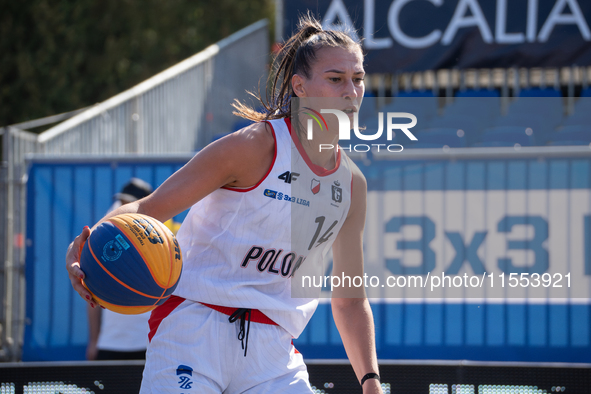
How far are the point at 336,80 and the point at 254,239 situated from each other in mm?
704

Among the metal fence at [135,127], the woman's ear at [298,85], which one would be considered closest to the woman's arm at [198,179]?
the woman's ear at [298,85]

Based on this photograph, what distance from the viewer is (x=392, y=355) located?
18.7ft

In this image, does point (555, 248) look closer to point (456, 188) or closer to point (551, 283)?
point (551, 283)

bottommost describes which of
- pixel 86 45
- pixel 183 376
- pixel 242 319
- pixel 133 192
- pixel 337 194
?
pixel 183 376

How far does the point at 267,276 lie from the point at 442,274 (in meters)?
3.68

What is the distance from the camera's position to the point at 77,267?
1.91 metres

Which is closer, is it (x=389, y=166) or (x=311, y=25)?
(x=311, y=25)

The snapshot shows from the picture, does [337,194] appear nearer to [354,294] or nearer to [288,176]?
[288,176]

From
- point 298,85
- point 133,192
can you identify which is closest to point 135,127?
point 133,192

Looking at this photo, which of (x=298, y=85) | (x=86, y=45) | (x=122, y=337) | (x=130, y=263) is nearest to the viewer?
(x=130, y=263)

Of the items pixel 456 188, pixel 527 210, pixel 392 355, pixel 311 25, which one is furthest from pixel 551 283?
pixel 311 25

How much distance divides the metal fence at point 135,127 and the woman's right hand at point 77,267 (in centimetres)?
117

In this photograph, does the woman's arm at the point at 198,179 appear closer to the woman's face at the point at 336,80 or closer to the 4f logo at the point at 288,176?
the 4f logo at the point at 288,176

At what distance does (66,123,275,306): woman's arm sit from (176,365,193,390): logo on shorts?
40 centimetres
